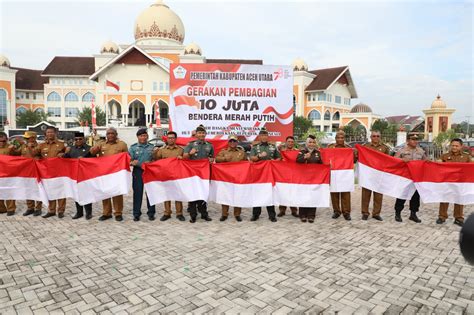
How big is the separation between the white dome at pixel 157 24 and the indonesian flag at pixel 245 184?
51030 mm

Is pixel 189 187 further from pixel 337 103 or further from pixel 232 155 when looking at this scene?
pixel 337 103

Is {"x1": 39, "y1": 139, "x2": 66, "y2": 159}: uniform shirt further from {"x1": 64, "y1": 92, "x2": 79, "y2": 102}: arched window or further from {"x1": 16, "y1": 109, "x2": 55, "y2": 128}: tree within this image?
{"x1": 64, "y1": 92, "x2": 79, "y2": 102}: arched window

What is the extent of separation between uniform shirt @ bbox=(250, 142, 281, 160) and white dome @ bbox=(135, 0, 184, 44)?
5077 centimetres

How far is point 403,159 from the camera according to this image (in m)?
7.01

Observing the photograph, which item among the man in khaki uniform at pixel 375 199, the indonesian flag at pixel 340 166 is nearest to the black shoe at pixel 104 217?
the indonesian flag at pixel 340 166

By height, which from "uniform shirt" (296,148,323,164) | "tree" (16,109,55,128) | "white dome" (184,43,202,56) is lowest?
"uniform shirt" (296,148,323,164)

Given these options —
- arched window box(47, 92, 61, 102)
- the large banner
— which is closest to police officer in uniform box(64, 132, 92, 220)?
the large banner

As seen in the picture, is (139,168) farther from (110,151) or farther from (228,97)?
(228,97)

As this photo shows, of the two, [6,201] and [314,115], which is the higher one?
[314,115]

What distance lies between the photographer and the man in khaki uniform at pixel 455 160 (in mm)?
6615

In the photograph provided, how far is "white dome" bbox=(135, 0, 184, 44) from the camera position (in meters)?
52.5

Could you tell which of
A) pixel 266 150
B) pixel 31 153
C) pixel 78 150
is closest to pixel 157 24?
pixel 31 153

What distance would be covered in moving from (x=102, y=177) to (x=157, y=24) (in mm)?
51438

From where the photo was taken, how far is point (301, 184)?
6680mm
